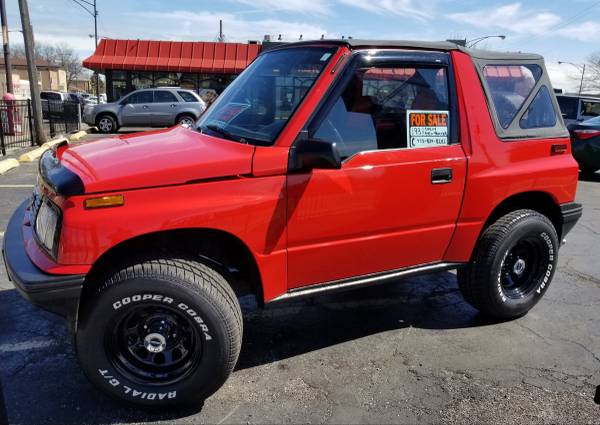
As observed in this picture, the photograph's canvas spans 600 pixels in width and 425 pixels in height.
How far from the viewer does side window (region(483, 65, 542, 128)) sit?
3512 millimetres

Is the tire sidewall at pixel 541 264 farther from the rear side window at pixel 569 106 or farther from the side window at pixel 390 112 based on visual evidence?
the rear side window at pixel 569 106

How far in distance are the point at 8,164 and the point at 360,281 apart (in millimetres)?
8937

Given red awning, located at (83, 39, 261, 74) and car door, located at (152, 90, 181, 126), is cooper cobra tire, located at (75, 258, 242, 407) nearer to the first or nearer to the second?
car door, located at (152, 90, 181, 126)

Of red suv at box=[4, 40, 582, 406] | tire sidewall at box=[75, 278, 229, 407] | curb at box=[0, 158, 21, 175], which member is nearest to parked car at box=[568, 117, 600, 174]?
red suv at box=[4, 40, 582, 406]

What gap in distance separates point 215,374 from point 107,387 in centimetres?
57

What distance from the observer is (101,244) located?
2.42m

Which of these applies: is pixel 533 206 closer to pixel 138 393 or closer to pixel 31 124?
pixel 138 393

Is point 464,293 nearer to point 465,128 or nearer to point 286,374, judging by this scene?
point 465,128

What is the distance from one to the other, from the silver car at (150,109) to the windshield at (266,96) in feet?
47.1

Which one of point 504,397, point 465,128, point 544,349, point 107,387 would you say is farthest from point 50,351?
point 544,349

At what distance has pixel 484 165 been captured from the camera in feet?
11.0

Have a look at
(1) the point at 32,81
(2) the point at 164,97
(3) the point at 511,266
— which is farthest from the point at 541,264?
(2) the point at 164,97

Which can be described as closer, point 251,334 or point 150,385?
point 150,385

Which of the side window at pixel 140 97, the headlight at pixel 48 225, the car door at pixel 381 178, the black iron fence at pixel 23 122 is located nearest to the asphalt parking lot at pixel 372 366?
the car door at pixel 381 178
